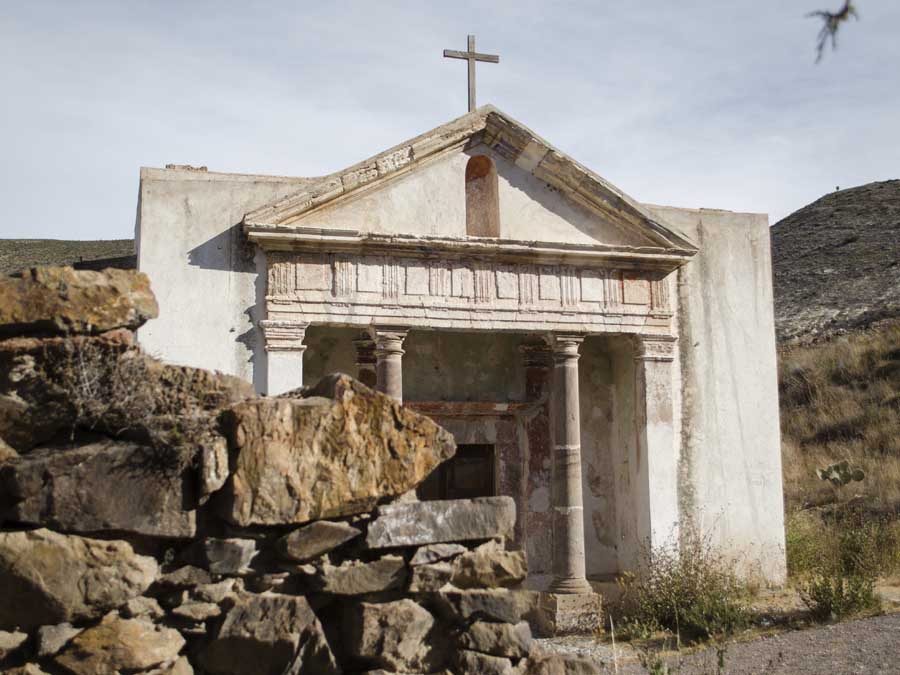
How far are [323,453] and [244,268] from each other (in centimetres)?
547

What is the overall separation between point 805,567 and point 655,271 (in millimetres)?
3804

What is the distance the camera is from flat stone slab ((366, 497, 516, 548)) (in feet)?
12.2

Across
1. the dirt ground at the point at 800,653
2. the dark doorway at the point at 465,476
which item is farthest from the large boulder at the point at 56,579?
the dark doorway at the point at 465,476

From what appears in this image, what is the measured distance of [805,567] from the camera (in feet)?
34.8

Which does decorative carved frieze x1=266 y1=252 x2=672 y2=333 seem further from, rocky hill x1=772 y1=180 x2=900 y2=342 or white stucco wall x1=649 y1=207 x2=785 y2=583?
rocky hill x1=772 y1=180 x2=900 y2=342

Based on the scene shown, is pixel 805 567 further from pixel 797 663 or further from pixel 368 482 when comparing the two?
pixel 368 482

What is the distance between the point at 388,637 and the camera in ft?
11.7

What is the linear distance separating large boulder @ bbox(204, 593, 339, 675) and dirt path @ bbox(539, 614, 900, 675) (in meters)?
3.39

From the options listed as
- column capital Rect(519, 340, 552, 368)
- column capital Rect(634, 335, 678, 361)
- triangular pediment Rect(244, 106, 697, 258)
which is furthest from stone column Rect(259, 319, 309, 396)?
column capital Rect(634, 335, 678, 361)

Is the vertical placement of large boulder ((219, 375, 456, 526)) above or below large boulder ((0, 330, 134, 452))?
below

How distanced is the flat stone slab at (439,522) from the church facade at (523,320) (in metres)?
4.98

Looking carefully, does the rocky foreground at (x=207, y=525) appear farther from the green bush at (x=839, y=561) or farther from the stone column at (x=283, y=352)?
the green bush at (x=839, y=561)

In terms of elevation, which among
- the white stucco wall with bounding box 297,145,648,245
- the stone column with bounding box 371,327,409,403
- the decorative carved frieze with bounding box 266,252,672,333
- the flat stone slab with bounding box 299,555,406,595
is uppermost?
the white stucco wall with bounding box 297,145,648,245

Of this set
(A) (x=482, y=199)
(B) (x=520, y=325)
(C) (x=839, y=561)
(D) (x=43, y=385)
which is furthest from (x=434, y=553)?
(C) (x=839, y=561)
